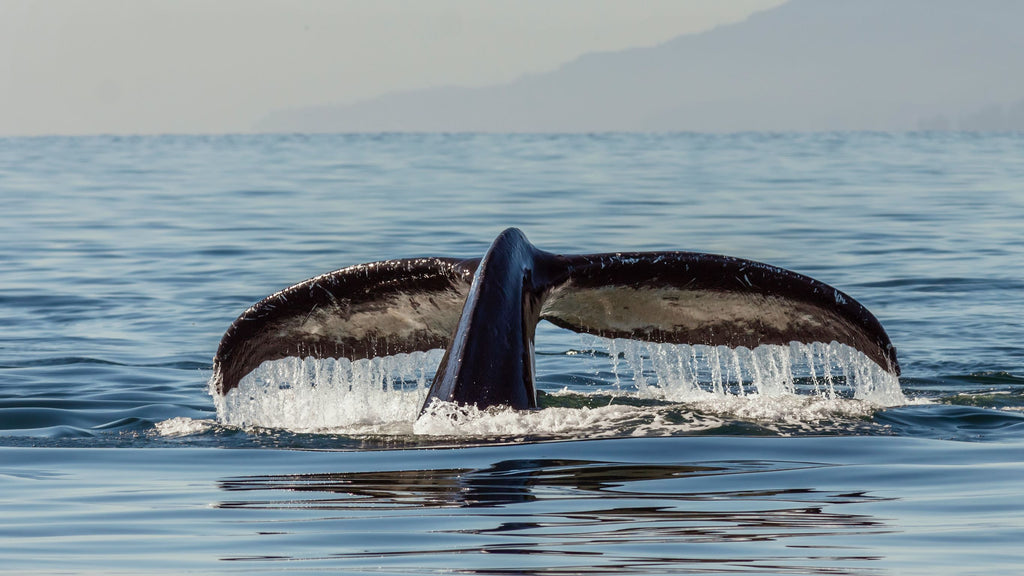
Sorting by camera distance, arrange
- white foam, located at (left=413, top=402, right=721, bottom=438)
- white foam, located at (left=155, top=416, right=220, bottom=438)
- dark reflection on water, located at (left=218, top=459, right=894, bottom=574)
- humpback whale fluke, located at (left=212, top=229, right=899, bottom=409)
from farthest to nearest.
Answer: white foam, located at (left=155, top=416, right=220, bottom=438) < humpback whale fluke, located at (left=212, top=229, right=899, bottom=409) < white foam, located at (left=413, top=402, right=721, bottom=438) < dark reflection on water, located at (left=218, top=459, right=894, bottom=574)

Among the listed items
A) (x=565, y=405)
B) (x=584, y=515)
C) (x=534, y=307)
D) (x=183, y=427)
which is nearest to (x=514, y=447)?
(x=534, y=307)

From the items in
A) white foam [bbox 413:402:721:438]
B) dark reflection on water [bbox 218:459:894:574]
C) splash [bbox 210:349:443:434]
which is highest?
splash [bbox 210:349:443:434]

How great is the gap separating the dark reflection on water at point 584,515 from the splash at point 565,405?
0.61 metres

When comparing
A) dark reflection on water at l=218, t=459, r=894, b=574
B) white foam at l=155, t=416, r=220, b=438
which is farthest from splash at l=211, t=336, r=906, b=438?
dark reflection on water at l=218, t=459, r=894, b=574

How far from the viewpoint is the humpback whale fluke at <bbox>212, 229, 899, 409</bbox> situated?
8.21m

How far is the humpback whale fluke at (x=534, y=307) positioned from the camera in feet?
26.9

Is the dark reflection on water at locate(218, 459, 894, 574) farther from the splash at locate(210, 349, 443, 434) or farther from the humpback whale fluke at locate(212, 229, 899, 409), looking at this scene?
the splash at locate(210, 349, 443, 434)

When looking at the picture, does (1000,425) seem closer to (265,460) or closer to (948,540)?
(948,540)

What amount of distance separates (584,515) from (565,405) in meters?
3.63

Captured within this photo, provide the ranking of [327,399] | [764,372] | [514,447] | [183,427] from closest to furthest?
[514,447], [764,372], [183,427], [327,399]

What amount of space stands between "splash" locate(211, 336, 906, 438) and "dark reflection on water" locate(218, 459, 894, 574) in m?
0.61

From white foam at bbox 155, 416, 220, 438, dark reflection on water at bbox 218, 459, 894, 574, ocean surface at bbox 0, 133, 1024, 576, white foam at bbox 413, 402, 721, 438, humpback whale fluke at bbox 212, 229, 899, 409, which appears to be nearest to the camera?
dark reflection on water at bbox 218, 459, 894, 574

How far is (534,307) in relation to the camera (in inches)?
328

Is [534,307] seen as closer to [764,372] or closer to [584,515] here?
[764,372]
